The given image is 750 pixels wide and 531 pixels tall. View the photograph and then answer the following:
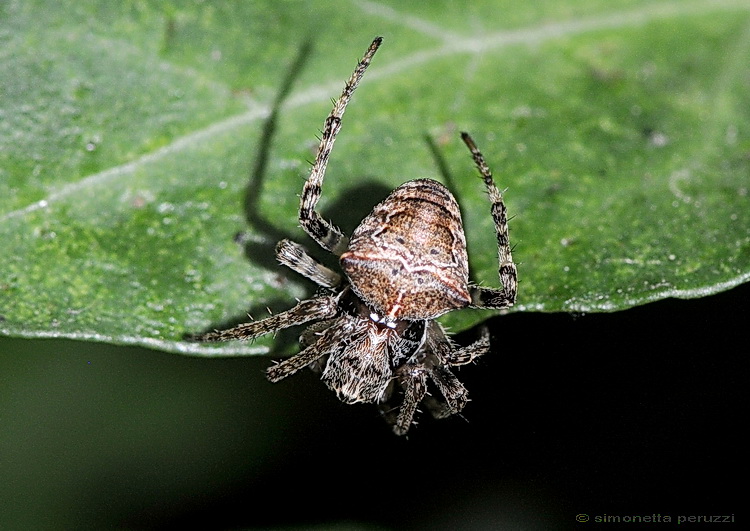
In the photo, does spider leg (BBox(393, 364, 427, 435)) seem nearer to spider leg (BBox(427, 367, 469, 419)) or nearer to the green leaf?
spider leg (BBox(427, 367, 469, 419))

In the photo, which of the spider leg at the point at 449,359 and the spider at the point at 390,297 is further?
the spider leg at the point at 449,359

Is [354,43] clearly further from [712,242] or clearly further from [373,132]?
[712,242]

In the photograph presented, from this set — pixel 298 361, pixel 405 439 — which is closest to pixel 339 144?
pixel 298 361

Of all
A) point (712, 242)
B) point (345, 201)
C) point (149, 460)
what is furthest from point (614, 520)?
point (149, 460)

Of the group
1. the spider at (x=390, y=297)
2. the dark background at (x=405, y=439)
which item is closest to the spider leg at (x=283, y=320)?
the spider at (x=390, y=297)

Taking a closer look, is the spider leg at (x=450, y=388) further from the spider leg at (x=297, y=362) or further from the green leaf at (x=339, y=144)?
the spider leg at (x=297, y=362)

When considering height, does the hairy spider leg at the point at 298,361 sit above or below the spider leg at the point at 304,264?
below

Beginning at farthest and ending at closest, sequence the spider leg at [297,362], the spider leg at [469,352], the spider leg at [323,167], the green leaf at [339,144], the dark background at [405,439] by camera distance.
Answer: the dark background at [405,439] < the spider leg at [469,352] < the spider leg at [297,362] < the spider leg at [323,167] < the green leaf at [339,144]
